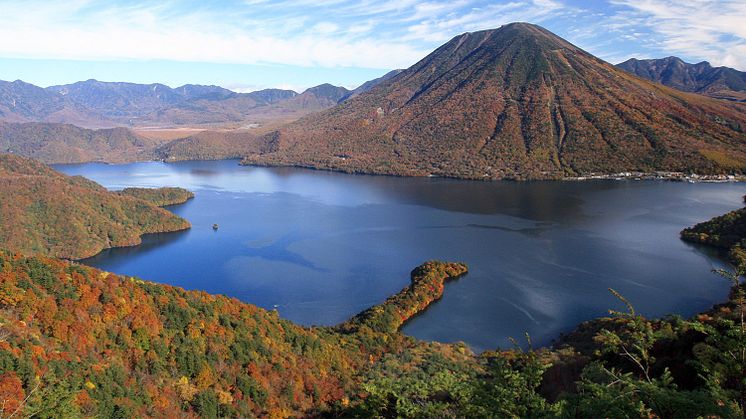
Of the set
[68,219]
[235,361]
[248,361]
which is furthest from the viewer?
[68,219]

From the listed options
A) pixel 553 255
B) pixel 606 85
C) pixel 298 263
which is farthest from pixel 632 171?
pixel 298 263

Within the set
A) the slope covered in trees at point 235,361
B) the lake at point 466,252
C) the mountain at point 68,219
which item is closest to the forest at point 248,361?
the slope covered in trees at point 235,361

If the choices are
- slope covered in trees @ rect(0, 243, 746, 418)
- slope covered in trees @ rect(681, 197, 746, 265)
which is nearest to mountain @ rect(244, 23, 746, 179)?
slope covered in trees @ rect(681, 197, 746, 265)

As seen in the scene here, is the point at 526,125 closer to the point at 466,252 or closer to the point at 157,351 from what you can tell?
the point at 466,252

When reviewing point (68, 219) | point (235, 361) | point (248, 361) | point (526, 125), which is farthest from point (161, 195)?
point (526, 125)

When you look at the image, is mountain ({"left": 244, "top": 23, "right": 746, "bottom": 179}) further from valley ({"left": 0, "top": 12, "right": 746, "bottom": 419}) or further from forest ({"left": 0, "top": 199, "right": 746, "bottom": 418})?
forest ({"left": 0, "top": 199, "right": 746, "bottom": 418})

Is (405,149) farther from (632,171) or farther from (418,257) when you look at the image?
(418,257)
